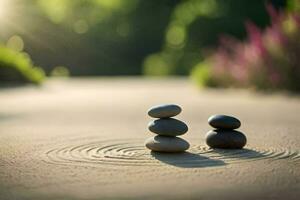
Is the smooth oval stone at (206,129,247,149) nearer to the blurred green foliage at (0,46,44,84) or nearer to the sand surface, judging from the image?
the sand surface

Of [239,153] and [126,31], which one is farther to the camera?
[126,31]

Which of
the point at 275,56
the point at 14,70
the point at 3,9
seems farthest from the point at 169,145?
the point at 3,9

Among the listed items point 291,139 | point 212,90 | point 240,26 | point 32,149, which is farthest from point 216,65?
point 240,26

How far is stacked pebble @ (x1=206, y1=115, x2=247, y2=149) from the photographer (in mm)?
7438

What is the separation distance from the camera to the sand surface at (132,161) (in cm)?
513

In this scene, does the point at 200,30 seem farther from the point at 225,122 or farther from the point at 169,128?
the point at 169,128

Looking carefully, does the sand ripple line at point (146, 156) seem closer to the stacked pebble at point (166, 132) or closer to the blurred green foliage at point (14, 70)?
the stacked pebble at point (166, 132)

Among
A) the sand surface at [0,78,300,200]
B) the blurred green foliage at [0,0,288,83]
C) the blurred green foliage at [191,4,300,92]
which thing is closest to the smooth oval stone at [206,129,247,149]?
the sand surface at [0,78,300,200]

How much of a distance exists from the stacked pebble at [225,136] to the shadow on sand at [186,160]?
19.7 inches

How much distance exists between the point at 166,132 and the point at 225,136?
0.73 meters

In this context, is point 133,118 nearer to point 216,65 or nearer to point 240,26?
point 216,65

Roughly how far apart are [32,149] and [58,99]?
1025cm

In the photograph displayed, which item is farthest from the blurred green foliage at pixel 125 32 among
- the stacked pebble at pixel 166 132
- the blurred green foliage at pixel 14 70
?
the stacked pebble at pixel 166 132

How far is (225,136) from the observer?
7.46 meters
